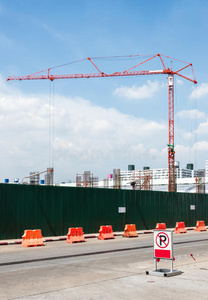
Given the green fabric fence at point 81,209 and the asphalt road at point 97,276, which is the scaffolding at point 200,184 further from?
the asphalt road at point 97,276

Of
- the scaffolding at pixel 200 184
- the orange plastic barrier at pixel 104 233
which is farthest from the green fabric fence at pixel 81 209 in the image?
the scaffolding at pixel 200 184

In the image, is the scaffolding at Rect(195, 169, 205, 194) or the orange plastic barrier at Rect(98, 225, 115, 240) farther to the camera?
the scaffolding at Rect(195, 169, 205, 194)

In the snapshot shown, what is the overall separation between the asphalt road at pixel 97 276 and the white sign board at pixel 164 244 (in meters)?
0.63

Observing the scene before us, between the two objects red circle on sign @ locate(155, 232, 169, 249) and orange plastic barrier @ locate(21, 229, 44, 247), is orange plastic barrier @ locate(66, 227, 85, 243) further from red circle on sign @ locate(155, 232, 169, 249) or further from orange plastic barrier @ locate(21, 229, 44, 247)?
red circle on sign @ locate(155, 232, 169, 249)

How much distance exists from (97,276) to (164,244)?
1.89 meters

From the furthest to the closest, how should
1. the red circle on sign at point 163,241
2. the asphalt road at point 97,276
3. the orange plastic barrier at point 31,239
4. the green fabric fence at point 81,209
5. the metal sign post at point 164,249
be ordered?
the green fabric fence at point 81,209, the orange plastic barrier at point 31,239, the red circle on sign at point 163,241, the metal sign post at point 164,249, the asphalt road at point 97,276

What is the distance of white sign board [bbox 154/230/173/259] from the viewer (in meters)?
10.7

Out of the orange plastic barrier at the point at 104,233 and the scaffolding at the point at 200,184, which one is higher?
the scaffolding at the point at 200,184

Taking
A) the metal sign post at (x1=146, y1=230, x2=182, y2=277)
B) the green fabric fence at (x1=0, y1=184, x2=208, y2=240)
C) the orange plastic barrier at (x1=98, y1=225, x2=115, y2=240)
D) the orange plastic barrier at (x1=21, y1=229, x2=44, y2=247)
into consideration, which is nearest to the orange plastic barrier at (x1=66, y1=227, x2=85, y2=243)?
the orange plastic barrier at (x1=21, y1=229, x2=44, y2=247)

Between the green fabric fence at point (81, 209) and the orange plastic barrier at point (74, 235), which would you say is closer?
the orange plastic barrier at point (74, 235)

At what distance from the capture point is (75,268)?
12.1 metres

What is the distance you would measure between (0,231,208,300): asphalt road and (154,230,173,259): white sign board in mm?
628

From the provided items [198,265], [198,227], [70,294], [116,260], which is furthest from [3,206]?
[198,227]

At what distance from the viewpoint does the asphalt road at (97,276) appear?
865 centimetres
